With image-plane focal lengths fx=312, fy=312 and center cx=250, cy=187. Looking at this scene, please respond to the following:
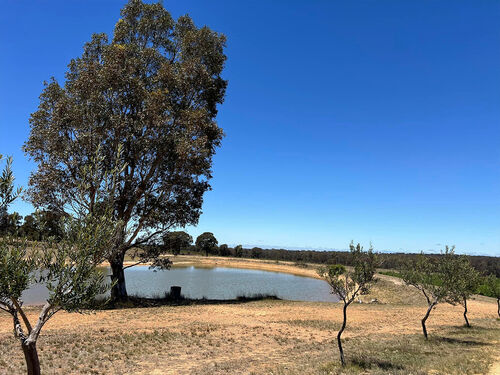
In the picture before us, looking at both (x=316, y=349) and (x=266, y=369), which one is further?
(x=316, y=349)

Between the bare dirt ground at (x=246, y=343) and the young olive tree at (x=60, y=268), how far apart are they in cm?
602

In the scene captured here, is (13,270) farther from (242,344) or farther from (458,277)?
(458,277)

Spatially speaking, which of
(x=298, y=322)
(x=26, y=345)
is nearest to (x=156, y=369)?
(x=26, y=345)

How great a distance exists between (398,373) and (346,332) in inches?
390

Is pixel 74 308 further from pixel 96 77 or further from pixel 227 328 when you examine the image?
pixel 96 77

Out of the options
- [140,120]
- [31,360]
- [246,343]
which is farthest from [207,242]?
[31,360]

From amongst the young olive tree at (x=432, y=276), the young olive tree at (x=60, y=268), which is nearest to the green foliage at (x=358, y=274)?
the young olive tree at (x=432, y=276)

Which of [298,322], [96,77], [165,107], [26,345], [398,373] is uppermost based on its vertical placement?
[96,77]

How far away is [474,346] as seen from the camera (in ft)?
58.1

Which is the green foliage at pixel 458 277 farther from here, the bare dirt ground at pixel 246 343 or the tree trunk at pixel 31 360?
the tree trunk at pixel 31 360

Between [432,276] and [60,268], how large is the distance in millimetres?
21324

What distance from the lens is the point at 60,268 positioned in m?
7.24

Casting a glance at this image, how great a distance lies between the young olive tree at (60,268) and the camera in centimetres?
693

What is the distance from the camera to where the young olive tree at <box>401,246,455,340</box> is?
63.2 ft
